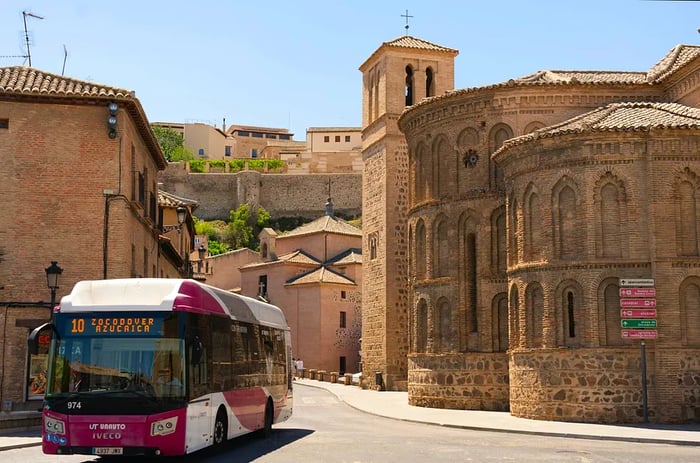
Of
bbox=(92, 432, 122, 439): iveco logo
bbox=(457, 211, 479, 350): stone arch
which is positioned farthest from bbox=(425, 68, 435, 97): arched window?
bbox=(92, 432, 122, 439): iveco logo

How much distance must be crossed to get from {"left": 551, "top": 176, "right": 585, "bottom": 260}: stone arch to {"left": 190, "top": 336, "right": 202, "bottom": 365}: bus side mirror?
1300 cm

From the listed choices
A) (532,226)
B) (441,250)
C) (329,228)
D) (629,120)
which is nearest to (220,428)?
(532,226)

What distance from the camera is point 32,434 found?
63.8ft

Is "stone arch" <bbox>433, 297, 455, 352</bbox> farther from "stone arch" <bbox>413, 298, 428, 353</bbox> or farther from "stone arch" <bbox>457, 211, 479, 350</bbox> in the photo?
"stone arch" <bbox>413, 298, 428, 353</bbox>

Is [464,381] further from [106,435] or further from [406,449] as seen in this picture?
[106,435]

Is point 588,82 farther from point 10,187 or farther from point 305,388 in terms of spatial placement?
point 305,388

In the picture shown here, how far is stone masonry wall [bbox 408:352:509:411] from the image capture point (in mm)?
27984

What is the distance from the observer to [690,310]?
2292 centimetres

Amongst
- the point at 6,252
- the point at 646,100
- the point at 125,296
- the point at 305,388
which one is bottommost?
the point at 305,388

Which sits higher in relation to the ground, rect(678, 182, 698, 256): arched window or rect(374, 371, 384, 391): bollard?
rect(678, 182, 698, 256): arched window

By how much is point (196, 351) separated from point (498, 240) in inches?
661

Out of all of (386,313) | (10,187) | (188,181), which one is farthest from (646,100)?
(188,181)

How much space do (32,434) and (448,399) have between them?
13821mm

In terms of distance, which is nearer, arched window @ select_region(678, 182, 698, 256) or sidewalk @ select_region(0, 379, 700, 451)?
sidewalk @ select_region(0, 379, 700, 451)
